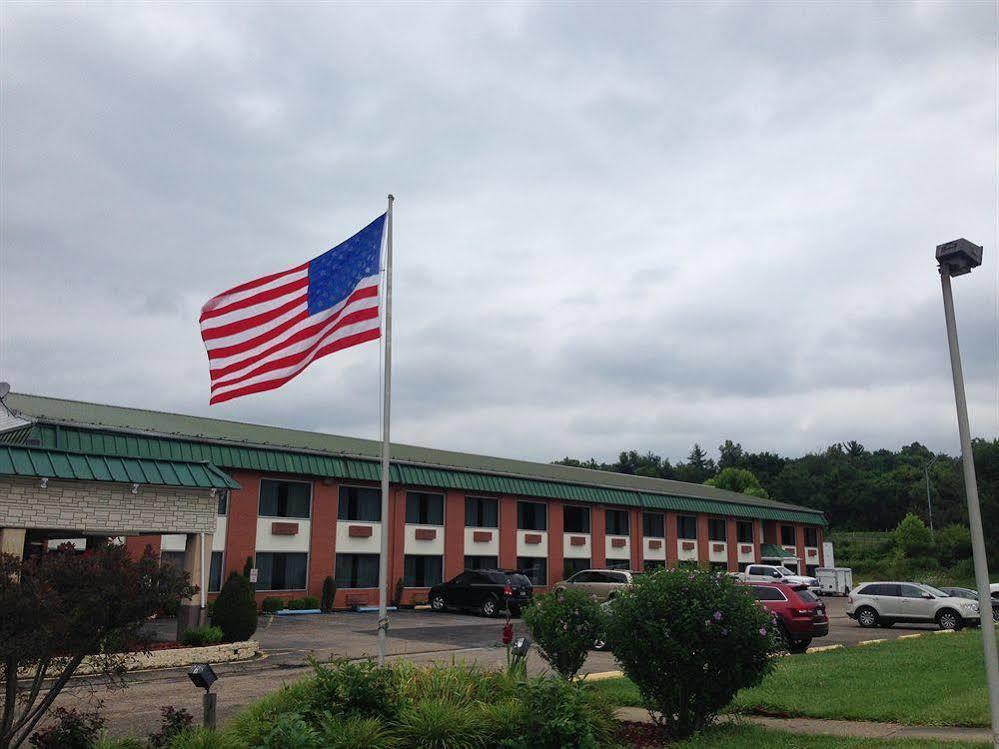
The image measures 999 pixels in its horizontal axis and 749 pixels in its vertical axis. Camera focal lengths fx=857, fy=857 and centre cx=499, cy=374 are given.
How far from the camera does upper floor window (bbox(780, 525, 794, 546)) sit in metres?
61.4

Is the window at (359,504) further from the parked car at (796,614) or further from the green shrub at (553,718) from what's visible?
the green shrub at (553,718)

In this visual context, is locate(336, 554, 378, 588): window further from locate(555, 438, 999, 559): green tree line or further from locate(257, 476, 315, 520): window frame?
locate(555, 438, 999, 559): green tree line

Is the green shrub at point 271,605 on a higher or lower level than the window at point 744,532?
lower

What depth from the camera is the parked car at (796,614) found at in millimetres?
22422

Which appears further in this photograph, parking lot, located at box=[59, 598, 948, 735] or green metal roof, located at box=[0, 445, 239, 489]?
green metal roof, located at box=[0, 445, 239, 489]

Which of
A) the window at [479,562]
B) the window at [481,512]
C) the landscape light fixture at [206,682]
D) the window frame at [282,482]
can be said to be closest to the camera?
the landscape light fixture at [206,682]

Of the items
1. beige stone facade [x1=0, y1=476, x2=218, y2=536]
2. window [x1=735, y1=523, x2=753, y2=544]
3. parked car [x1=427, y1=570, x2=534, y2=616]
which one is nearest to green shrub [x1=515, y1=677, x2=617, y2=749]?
beige stone facade [x1=0, y1=476, x2=218, y2=536]

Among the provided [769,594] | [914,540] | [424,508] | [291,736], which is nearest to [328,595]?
[424,508]

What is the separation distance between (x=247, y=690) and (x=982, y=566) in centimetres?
1186

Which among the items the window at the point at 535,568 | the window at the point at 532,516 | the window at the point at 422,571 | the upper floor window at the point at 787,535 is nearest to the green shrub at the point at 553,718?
the window at the point at 422,571

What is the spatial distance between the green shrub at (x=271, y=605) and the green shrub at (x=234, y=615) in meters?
11.6

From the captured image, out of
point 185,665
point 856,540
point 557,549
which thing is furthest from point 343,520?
point 856,540

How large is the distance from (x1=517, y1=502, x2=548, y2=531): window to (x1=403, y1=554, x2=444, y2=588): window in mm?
5437

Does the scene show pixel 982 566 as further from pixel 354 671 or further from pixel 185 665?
pixel 185 665
